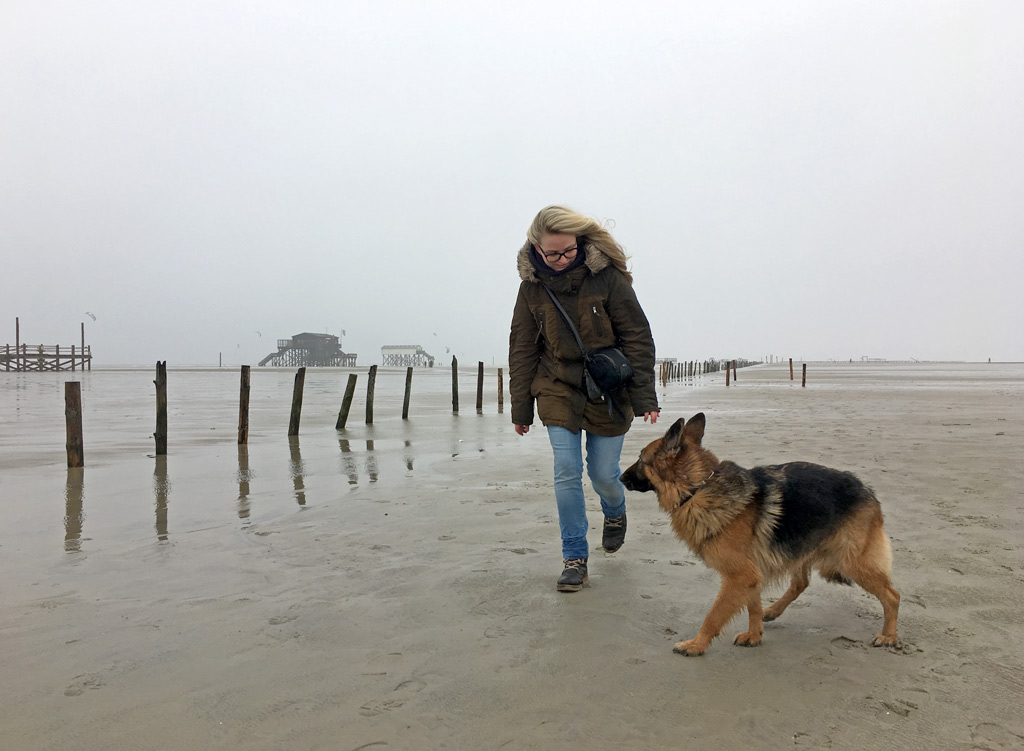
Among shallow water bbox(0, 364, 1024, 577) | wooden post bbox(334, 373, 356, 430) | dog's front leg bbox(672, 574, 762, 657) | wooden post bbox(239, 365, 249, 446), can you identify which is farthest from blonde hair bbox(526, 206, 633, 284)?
wooden post bbox(334, 373, 356, 430)

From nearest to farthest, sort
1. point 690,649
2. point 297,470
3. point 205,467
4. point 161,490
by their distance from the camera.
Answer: point 690,649 → point 161,490 → point 297,470 → point 205,467

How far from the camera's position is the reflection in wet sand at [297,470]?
265 inches

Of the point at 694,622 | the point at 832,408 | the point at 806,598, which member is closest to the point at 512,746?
the point at 694,622

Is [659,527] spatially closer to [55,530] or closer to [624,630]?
[624,630]

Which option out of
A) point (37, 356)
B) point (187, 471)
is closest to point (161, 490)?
point (187, 471)

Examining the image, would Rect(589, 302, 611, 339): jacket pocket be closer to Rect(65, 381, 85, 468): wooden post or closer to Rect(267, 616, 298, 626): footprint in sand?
Rect(267, 616, 298, 626): footprint in sand

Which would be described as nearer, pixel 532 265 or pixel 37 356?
pixel 532 265

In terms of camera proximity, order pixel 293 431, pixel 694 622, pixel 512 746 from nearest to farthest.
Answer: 1. pixel 512 746
2. pixel 694 622
3. pixel 293 431

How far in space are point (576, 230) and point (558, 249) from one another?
162 millimetres

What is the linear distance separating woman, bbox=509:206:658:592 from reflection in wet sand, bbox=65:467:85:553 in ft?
12.5

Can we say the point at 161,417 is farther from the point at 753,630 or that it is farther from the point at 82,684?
the point at 753,630

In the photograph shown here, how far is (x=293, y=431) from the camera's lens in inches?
504

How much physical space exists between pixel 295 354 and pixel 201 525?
12664cm

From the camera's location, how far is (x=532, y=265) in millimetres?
4047
